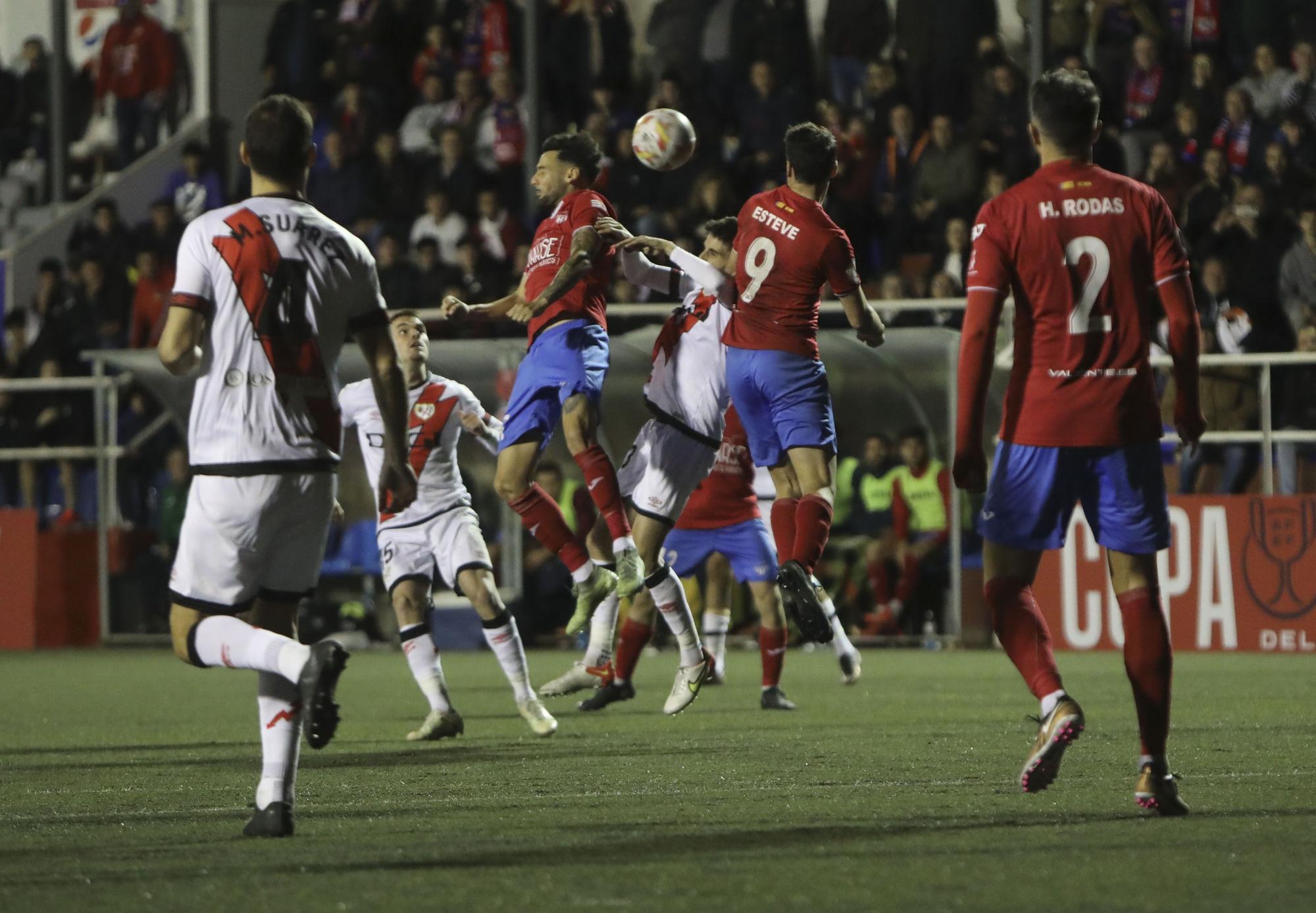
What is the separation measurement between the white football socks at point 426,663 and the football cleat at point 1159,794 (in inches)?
162

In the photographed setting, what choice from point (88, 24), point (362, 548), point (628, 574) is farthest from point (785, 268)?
point (88, 24)

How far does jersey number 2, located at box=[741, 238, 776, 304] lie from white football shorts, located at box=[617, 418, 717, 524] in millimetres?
1765

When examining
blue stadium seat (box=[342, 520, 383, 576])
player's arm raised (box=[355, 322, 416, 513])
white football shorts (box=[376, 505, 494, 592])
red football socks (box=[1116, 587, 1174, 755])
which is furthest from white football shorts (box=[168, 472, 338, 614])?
blue stadium seat (box=[342, 520, 383, 576])

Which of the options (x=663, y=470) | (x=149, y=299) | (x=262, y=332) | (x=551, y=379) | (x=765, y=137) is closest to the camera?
(x=262, y=332)

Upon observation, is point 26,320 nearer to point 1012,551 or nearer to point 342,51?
point 342,51

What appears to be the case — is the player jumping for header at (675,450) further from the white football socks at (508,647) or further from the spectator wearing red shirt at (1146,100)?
the spectator wearing red shirt at (1146,100)

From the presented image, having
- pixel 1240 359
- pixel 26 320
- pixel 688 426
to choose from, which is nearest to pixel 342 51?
pixel 26 320

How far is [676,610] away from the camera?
10695 millimetres

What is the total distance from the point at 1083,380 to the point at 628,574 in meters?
4.39

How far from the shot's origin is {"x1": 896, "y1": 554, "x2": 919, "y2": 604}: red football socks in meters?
17.1

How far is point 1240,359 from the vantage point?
50.5 ft

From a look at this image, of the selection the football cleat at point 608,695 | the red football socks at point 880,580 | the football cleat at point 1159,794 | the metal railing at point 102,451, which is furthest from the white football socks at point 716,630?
the metal railing at point 102,451

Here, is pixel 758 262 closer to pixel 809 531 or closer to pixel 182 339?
pixel 809 531

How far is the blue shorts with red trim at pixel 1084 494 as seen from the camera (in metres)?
6.02
